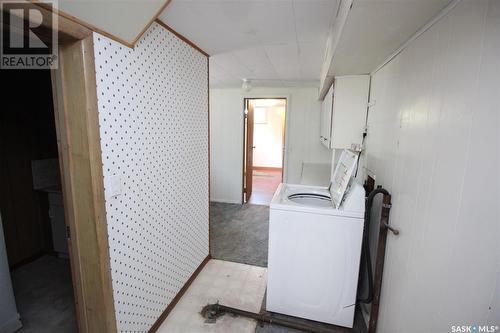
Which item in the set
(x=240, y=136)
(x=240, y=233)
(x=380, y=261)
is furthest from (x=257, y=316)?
(x=240, y=136)

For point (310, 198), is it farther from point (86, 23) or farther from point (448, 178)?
point (86, 23)

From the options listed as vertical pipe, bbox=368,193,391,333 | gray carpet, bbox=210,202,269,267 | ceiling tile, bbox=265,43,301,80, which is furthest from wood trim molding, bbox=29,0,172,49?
gray carpet, bbox=210,202,269,267

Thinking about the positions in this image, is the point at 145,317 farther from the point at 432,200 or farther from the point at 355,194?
the point at 432,200

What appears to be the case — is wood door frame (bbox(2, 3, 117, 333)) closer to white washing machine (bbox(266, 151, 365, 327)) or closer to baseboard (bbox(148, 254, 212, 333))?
baseboard (bbox(148, 254, 212, 333))

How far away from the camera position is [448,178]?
3.00 ft

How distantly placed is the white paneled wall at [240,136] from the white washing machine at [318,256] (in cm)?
237

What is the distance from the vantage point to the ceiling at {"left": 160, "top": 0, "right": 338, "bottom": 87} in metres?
1.37

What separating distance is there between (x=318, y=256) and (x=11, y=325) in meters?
2.24

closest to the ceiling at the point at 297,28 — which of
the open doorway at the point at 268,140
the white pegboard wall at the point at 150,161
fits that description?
the white pegboard wall at the point at 150,161

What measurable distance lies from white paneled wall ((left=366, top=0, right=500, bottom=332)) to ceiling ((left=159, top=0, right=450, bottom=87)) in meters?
0.17

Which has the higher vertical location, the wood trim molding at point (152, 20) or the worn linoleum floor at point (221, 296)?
the wood trim molding at point (152, 20)

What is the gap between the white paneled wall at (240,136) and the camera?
4.06 m

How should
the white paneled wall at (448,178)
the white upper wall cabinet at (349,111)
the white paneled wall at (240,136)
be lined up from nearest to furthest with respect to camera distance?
the white paneled wall at (448,178) → the white upper wall cabinet at (349,111) → the white paneled wall at (240,136)

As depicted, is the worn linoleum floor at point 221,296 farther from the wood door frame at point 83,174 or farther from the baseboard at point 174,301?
the wood door frame at point 83,174
